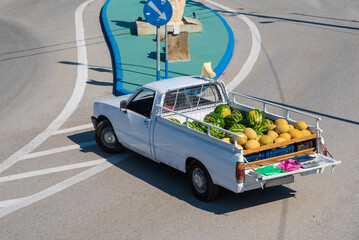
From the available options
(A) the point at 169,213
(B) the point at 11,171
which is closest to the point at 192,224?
(A) the point at 169,213

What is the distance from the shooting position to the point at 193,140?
9.08 m

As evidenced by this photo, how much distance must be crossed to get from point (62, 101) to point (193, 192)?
7310 mm

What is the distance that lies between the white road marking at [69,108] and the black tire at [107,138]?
5.57 feet

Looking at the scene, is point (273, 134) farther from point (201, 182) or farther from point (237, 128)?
point (201, 182)

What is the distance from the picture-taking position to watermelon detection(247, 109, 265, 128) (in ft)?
32.0

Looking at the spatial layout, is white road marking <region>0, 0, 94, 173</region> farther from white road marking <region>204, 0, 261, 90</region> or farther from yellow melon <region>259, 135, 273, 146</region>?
yellow melon <region>259, 135, 273, 146</region>

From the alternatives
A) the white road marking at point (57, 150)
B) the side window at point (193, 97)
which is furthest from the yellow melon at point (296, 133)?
the white road marking at point (57, 150)

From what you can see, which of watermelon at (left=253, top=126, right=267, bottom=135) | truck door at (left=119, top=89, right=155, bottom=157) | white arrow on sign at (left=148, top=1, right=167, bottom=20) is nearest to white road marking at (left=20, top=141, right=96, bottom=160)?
truck door at (left=119, top=89, right=155, bottom=157)

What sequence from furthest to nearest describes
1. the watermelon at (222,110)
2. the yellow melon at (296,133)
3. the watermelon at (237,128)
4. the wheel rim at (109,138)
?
the wheel rim at (109,138) → the watermelon at (222,110) → the watermelon at (237,128) → the yellow melon at (296,133)

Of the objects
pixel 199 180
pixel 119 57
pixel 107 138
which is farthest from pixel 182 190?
pixel 119 57

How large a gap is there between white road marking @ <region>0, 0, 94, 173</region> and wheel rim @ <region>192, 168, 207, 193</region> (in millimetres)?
4228

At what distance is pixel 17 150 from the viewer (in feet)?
39.1

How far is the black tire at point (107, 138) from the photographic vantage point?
37.6ft

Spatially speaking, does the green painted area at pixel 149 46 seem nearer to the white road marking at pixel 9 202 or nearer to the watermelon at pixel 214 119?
the watermelon at pixel 214 119
